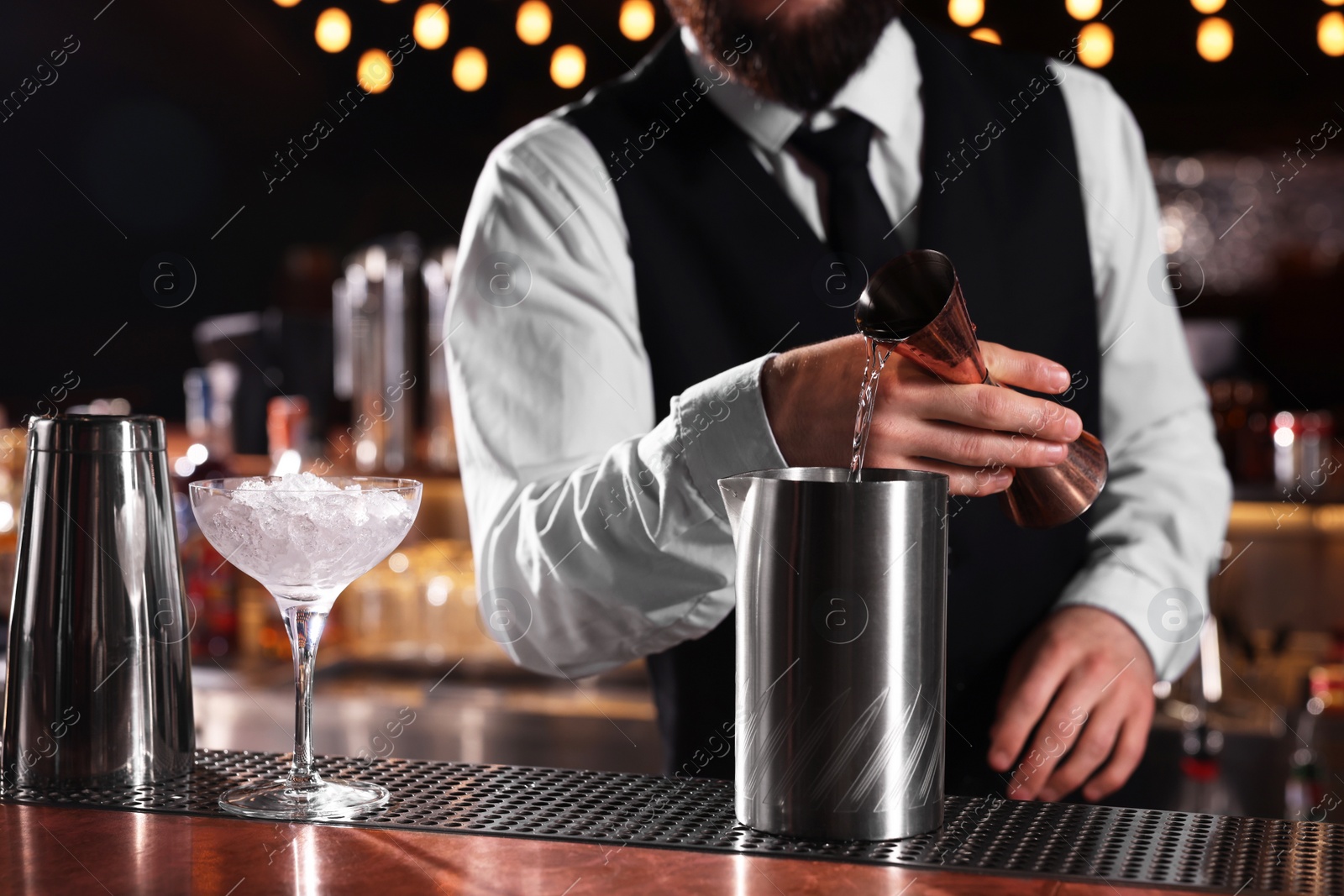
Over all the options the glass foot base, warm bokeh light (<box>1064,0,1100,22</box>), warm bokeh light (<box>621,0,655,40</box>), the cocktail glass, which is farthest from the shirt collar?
warm bokeh light (<box>621,0,655,40</box>)

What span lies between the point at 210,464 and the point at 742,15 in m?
2.09

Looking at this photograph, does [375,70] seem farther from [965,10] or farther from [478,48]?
[965,10]

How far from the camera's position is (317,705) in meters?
2.95

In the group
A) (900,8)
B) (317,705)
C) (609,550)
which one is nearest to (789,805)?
(609,550)

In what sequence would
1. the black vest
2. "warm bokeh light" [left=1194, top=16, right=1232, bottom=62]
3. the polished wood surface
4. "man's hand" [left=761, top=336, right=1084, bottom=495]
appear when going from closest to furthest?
the polished wood surface → "man's hand" [left=761, top=336, right=1084, bottom=495] → the black vest → "warm bokeh light" [left=1194, top=16, right=1232, bottom=62]

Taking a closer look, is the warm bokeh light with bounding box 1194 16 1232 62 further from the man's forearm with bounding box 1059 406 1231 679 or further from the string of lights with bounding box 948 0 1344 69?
the man's forearm with bounding box 1059 406 1231 679

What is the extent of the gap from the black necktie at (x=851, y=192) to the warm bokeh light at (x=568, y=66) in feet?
5.77

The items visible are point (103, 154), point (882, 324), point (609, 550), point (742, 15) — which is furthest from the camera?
point (103, 154)

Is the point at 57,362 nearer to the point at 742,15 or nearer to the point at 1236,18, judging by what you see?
the point at 742,15

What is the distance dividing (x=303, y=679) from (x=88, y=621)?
169mm

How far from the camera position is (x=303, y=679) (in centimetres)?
89

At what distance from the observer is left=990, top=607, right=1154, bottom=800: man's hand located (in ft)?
4.00

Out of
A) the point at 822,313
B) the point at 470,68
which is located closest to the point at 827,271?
the point at 822,313

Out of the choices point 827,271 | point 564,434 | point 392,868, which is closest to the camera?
point 392,868
